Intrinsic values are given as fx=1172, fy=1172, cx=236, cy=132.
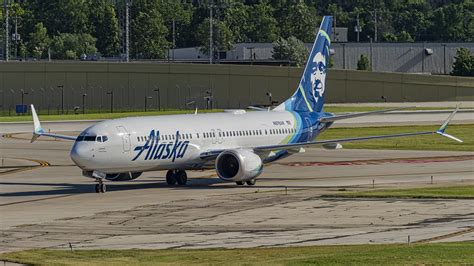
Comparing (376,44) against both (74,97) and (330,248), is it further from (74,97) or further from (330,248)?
(330,248)

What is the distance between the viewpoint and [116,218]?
144ft

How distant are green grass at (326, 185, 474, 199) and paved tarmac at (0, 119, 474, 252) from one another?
1340 millimetres

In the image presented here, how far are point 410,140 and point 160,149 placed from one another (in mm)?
37517

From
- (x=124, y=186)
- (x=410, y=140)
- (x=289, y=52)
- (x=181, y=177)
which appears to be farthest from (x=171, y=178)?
(x=289, y=52)

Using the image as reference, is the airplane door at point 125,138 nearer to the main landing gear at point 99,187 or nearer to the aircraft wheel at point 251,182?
the main landing gear at point 99,187

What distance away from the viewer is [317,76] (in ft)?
211

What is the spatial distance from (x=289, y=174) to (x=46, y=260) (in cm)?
3002

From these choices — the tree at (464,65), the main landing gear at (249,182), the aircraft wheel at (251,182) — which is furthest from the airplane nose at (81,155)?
the tree at (464,65)

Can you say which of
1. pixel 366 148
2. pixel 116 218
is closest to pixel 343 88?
pixel 366 148

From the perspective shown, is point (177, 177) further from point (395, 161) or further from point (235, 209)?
point (395, 161)

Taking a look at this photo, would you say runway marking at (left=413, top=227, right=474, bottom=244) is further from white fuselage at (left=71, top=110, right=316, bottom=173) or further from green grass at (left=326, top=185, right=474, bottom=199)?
white fuselage at (left=71, top=110, right=316, bottom=173)

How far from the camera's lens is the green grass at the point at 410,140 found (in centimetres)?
8019

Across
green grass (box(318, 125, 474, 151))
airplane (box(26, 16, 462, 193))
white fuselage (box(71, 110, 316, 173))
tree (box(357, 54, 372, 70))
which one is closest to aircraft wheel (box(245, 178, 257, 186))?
airplane (box(26, 16, 462, 193))

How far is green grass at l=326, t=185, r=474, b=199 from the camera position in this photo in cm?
4894
